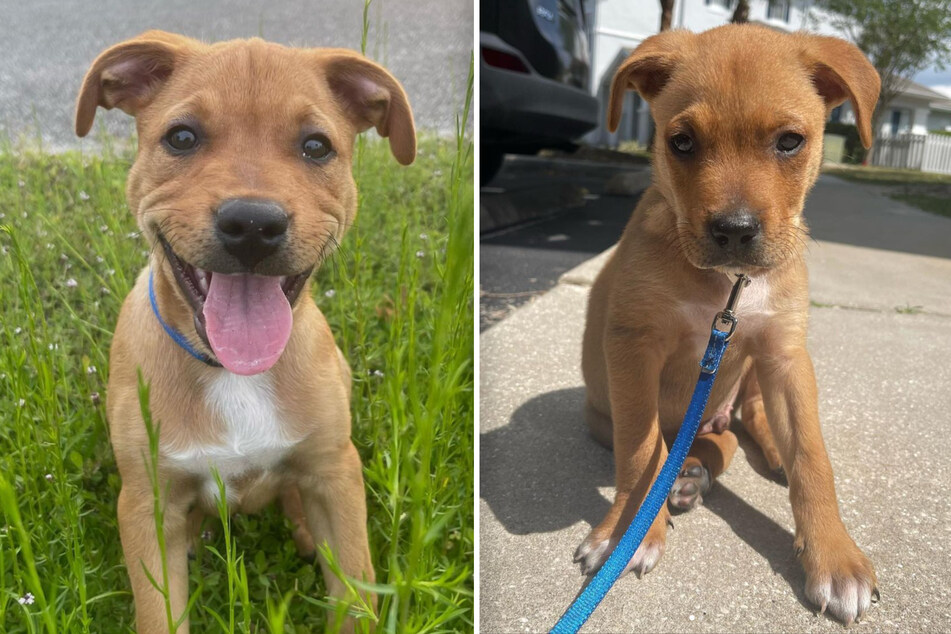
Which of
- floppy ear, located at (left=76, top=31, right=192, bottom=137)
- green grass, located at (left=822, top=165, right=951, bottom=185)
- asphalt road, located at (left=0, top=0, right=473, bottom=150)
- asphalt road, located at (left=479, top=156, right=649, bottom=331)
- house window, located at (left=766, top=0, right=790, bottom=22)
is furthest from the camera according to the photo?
green grass, located at (left=822, top=165, right=951, bottom=185)

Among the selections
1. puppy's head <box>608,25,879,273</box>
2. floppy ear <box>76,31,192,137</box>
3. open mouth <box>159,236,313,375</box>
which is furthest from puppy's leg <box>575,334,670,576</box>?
floppy ear <box>76,31,192,137</box>

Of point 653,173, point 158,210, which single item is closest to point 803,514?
point 653,173

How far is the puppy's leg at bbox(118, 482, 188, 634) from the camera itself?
159cm

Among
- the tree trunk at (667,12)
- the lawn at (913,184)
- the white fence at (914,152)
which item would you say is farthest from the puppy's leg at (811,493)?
the white fence at (914,152)

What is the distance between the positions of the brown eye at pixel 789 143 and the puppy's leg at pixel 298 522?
58.2 inches

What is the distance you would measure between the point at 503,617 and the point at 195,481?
0.75m

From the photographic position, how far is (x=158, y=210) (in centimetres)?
150

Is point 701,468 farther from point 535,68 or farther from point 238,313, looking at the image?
point 535,68

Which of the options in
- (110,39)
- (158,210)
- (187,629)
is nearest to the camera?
(158,210)

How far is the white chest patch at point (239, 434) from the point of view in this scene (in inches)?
66.3

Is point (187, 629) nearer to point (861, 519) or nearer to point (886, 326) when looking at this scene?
point (861, 519)

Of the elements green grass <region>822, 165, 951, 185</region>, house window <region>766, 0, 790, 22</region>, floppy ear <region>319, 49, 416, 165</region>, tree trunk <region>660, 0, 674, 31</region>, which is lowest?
green grass <region>822, 165, 951, 185</region>

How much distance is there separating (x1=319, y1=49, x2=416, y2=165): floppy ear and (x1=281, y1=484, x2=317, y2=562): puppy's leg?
97cm

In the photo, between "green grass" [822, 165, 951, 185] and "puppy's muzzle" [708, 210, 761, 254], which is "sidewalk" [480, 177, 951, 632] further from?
"green grass" [822, 165, 951, 185]
